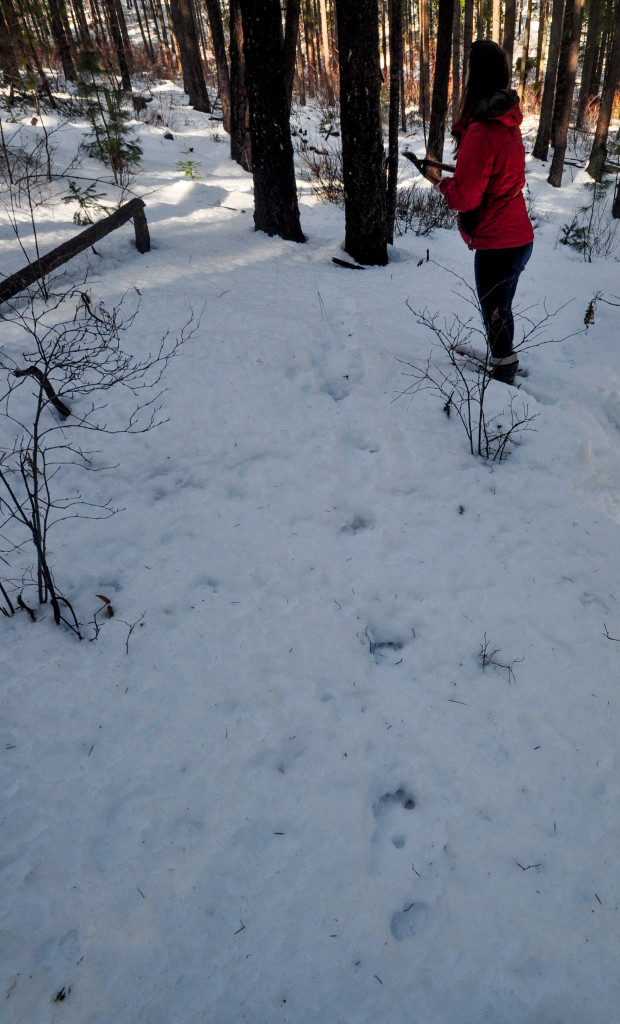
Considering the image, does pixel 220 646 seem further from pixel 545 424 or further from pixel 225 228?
pixel 225 228

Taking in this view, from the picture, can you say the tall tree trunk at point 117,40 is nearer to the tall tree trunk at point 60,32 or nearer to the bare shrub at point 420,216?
the tall tree trunk at point 60,32

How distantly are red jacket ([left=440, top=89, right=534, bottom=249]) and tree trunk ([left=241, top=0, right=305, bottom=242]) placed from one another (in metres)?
3.31

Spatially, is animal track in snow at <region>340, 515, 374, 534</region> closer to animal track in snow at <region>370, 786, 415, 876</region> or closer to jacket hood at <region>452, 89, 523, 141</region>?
animal track in snow at <region>370, 786, 415, 876</region>

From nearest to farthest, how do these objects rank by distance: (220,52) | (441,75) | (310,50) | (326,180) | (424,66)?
(441,75) < (326,180) < (220,52) < (424,66) < (310,50)

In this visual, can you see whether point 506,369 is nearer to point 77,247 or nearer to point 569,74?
point 77,247

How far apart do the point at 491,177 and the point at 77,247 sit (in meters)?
3.65

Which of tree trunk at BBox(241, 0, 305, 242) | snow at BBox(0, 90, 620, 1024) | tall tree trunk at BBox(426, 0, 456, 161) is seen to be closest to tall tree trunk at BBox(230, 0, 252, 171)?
tree trunk at BBox(241, 0, 305, 242)

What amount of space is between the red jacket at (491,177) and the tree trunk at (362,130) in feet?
8.20

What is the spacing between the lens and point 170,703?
7.23ft

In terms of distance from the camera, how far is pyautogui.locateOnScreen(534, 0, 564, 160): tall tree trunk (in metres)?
13.7

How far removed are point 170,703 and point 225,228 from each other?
637cm

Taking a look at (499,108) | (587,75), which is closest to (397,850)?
(499,108)

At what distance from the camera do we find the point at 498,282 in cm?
335

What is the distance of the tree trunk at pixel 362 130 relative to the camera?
16.0 ft
